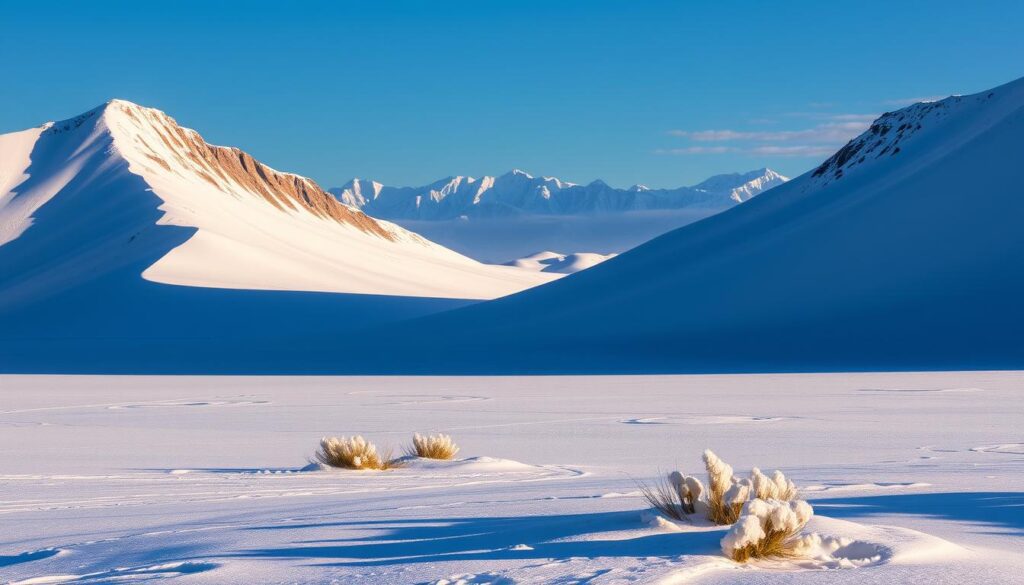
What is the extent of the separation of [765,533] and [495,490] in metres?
3.46

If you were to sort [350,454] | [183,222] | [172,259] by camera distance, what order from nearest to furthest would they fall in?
[350,454]
[172,259]
[183,222]

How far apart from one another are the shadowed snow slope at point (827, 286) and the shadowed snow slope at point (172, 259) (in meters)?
9.32

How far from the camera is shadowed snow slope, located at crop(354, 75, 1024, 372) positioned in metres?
40.2

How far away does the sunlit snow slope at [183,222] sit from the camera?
249ft

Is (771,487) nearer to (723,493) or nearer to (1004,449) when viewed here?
(723,493)

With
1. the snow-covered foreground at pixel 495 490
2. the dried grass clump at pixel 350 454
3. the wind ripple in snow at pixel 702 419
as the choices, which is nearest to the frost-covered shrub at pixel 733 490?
the snow-covered foreground at pixel 495 490

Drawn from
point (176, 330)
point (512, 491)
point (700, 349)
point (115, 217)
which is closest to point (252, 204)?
point (115, 217)

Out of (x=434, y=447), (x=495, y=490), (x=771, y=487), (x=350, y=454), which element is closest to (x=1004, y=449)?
(x=434, y=447)

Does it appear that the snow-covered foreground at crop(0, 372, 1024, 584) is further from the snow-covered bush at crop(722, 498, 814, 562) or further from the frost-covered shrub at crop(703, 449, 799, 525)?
the frost-covered shrub at crop(703, 449, 799, 525)

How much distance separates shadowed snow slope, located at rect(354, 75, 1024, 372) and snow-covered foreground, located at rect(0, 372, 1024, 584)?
1943 cm

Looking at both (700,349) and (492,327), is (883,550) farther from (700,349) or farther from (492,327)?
(492,327)

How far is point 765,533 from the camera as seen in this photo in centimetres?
527

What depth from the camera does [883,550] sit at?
528 cm

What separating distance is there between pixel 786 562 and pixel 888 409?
13.1m
